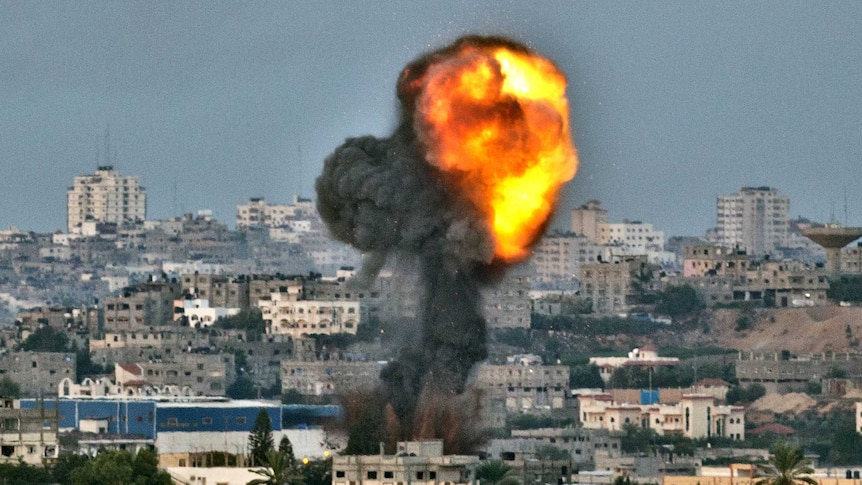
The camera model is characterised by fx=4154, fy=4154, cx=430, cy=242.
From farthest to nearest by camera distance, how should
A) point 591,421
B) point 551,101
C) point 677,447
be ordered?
point 591,421 → point 677,447 → point 551,101

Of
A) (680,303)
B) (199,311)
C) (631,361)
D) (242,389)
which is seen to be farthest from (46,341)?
(680,303)

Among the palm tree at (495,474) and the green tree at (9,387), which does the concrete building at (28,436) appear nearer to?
the palm tree at (495,474)

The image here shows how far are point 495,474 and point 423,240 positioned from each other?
362 inches

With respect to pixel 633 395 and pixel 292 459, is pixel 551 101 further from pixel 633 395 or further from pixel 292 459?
pixel 633 395

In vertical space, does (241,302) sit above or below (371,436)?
above

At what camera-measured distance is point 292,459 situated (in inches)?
3723

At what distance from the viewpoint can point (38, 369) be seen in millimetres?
152750

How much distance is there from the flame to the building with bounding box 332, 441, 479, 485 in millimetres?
4902

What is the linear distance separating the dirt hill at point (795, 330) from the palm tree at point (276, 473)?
3228 inches

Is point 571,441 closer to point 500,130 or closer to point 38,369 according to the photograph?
point 38,369

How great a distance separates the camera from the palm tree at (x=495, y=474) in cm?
9357

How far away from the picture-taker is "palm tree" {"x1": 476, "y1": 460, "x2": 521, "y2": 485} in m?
93.6

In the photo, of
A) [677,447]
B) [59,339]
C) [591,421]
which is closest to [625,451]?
[677,447]

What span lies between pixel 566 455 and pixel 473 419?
2893 cm
